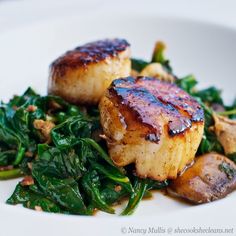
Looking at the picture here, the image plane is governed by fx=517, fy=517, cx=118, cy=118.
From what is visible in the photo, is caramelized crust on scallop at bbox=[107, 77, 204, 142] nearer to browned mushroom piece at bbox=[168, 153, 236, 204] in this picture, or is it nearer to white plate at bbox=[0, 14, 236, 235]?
browned mushroom piece at bbox=[168, 153, 236, 204]

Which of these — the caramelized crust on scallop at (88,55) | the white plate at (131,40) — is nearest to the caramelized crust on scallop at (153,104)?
the caramelized crust on scallop at (88,55)

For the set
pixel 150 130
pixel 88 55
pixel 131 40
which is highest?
pixel 88 55

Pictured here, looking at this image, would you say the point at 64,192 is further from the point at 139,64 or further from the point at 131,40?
the point at 131,40

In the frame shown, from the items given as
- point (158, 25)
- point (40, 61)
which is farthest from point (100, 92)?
point (158, 25)

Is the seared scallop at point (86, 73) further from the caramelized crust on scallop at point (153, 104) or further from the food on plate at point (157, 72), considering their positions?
the food on plate at point (157, 72)

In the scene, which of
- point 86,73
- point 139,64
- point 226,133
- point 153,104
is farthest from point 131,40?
point 153,104

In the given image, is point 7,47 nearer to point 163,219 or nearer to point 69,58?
point 69,58
